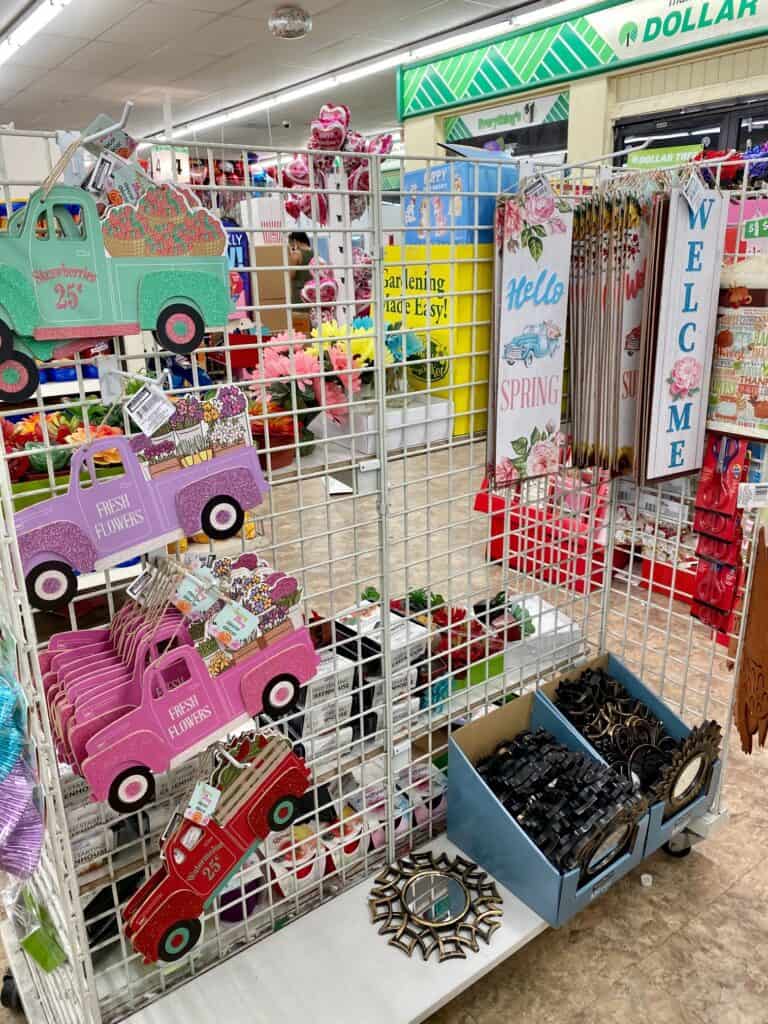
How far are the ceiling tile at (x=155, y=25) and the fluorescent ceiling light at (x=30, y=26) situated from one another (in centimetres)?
59

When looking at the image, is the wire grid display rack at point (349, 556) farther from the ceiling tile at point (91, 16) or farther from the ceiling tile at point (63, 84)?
the ceiling tile at point (63, 84)

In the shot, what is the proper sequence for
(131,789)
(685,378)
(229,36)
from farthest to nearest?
1. (229,36)
2. (685,378)
3. (131,789)

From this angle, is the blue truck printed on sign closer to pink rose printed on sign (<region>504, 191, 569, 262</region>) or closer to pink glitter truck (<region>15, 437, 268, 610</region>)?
pink rose printed on sign (<region>504, 191, 569, 262</region>)

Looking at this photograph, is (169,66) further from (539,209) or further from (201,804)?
(201,804)

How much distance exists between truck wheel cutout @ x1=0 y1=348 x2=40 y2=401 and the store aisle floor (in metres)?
1.62

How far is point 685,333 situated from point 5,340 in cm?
146

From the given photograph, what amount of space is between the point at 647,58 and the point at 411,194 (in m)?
5.88

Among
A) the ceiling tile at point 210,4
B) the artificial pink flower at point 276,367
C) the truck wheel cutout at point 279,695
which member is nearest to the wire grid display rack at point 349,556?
the artificial pink flower at point 276,367

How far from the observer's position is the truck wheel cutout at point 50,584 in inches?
46.9

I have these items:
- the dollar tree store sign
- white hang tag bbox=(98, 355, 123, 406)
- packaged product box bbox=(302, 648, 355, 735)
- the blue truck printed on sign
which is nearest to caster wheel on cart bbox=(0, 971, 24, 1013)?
packaged product box bbox=(302, 648, 355, 735)

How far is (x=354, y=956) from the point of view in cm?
175

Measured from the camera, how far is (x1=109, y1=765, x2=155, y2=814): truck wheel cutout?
1309 millimetres

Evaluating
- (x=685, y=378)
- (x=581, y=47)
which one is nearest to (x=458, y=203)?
(x=685, y=378)

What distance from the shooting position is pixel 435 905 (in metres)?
1.89
